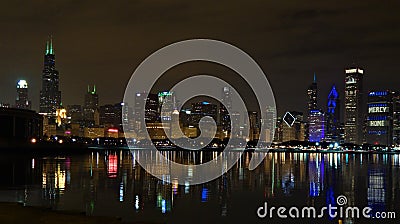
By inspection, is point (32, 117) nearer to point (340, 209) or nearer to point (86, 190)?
point (86, 190)

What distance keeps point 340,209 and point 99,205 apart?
42.6 feet

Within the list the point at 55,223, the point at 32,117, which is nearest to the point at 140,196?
the point at 55,223

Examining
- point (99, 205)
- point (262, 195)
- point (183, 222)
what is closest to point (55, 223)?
point (183, 222)

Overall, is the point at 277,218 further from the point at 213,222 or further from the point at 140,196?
the point at 140,196

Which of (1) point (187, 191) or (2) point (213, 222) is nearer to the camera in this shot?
(2) point (213, 222)

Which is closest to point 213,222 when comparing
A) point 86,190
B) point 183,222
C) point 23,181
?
point 183,222

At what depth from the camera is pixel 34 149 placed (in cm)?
12800

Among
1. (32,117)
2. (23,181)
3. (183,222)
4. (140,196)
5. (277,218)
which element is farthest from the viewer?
(32,117)

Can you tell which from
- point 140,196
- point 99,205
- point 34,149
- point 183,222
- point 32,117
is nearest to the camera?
point 183,222

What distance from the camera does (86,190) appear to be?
33.3 m

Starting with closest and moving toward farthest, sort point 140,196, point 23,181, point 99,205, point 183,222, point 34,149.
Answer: point 183,222 → point 99,205 → point 140,196 → point 23,181 → point 34,149

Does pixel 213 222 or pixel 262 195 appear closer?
pixel 213 222

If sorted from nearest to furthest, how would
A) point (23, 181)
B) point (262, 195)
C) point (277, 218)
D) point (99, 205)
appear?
point (277, 218), point (99, 205), point (262, 195), point (23, 181)

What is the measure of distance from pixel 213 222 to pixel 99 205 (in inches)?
283
